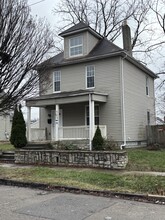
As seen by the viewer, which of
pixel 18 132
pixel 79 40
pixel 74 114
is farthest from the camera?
pixel 79 40

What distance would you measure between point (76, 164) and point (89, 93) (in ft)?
18.1

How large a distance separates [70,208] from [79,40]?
16781 millimetres

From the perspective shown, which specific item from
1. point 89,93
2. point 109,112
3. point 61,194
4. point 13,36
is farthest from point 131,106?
point 61,194

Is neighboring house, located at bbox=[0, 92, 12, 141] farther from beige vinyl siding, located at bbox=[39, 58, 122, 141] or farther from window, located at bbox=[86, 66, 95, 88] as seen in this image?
window, located at bbox=[86, 66, 95, 88]

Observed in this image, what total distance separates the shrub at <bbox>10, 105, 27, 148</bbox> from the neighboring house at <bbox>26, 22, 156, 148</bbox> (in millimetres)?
1182

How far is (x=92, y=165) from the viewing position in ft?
42.6

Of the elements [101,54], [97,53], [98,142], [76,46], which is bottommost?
[98,142]

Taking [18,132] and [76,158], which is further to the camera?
[18,132]

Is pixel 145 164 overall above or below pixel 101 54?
below

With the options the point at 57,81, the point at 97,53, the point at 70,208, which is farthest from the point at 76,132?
the point at 70,208

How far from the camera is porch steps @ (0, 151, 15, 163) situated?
1630 cm

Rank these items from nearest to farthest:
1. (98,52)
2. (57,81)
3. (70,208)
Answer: (70,208) < (98,52) < (57,81)

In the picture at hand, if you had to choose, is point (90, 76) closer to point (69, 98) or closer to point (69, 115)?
point (69, 98)

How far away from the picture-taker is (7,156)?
55.3ft
